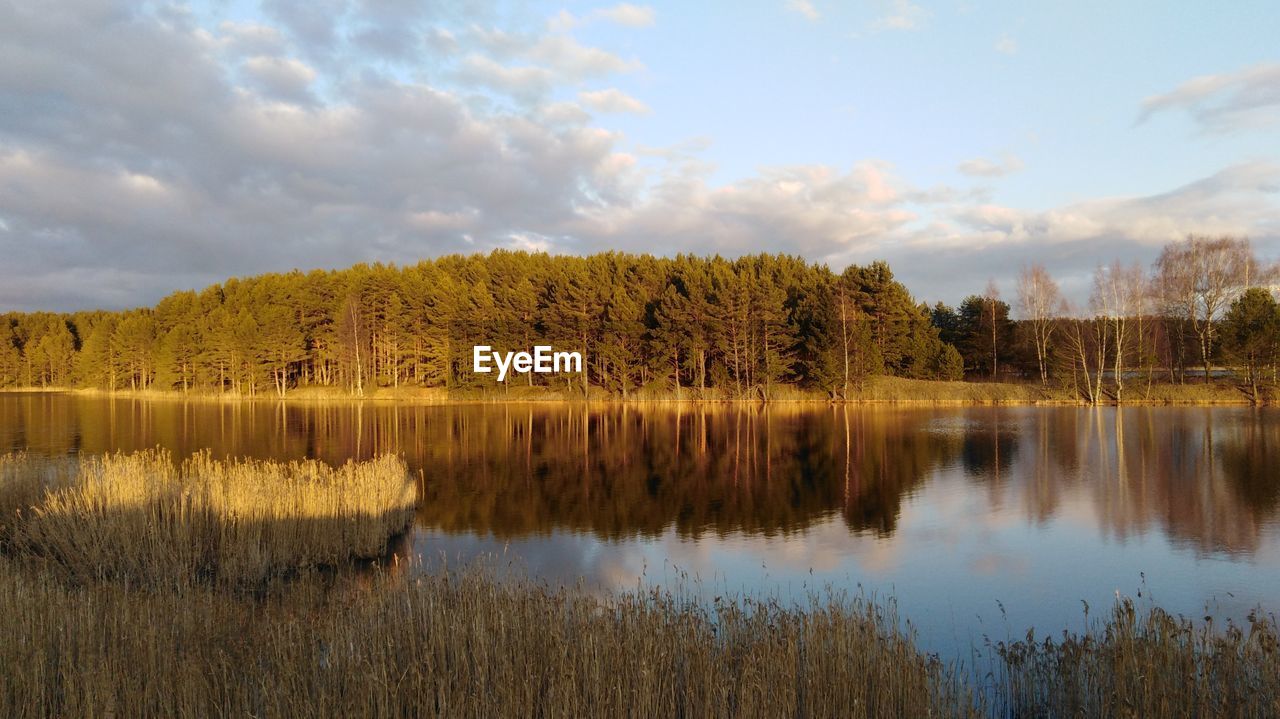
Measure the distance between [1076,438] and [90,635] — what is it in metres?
36.7

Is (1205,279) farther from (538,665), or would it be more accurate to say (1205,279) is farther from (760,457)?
(538,665)

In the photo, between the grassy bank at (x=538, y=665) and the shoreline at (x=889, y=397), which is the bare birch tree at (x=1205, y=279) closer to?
the shoreline at (x=889, y=397)

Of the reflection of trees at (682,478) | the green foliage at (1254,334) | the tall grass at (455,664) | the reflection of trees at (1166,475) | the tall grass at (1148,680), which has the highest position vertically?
the green foliage at (1254,334)

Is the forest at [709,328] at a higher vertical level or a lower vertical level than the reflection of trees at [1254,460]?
higher

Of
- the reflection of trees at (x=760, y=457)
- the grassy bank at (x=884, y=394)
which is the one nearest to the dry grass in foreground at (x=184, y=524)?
the reflection of trees at (x=760, y=457)

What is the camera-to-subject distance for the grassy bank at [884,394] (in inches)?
1950

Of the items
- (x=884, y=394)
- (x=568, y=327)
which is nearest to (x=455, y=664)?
(x=884, y=394)

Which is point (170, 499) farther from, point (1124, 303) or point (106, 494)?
point (1124, 303)

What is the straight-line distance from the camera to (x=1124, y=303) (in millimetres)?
51312

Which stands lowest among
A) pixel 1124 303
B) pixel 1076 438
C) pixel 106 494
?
pixel 1076 438

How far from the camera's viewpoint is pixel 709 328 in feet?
177

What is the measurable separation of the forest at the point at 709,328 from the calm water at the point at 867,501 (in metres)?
13.0

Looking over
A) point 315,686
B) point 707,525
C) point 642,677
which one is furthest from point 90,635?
point 707,525

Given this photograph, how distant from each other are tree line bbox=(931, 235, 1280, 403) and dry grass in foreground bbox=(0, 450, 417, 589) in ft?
173
